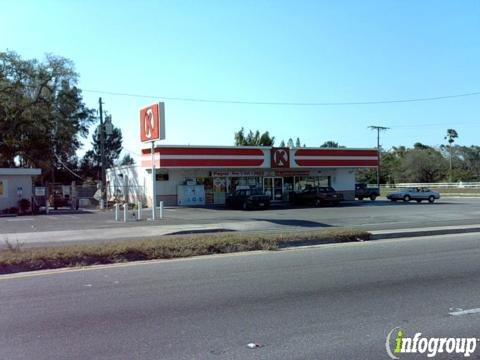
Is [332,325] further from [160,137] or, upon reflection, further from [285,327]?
[160,137]

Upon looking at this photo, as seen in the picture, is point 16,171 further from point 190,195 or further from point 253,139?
point 253,139

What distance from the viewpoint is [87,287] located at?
28.5ft

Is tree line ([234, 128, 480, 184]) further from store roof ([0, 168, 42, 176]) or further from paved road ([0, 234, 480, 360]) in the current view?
paved road ([0, 234, 480, 360])

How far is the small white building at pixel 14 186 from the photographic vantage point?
3222 cm

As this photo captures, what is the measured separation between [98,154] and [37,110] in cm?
4338

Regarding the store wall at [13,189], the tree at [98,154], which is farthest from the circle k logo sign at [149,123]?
the tree at [98,154]

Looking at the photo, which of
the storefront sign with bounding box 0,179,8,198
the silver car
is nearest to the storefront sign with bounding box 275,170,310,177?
the silver car

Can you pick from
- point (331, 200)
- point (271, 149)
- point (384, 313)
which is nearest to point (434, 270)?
point (384, 313)

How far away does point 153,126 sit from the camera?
2691 centimetres

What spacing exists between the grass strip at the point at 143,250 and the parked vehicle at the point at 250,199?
63.2 ft

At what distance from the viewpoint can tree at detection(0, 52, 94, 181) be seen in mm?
44812

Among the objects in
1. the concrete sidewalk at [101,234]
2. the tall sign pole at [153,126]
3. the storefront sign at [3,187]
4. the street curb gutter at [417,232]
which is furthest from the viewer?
the storefront sign at [3,187]

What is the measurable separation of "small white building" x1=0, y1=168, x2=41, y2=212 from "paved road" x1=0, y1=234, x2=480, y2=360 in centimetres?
2453

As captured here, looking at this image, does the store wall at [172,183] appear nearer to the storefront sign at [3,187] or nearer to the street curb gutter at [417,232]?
the storefront sign at [3,187]
